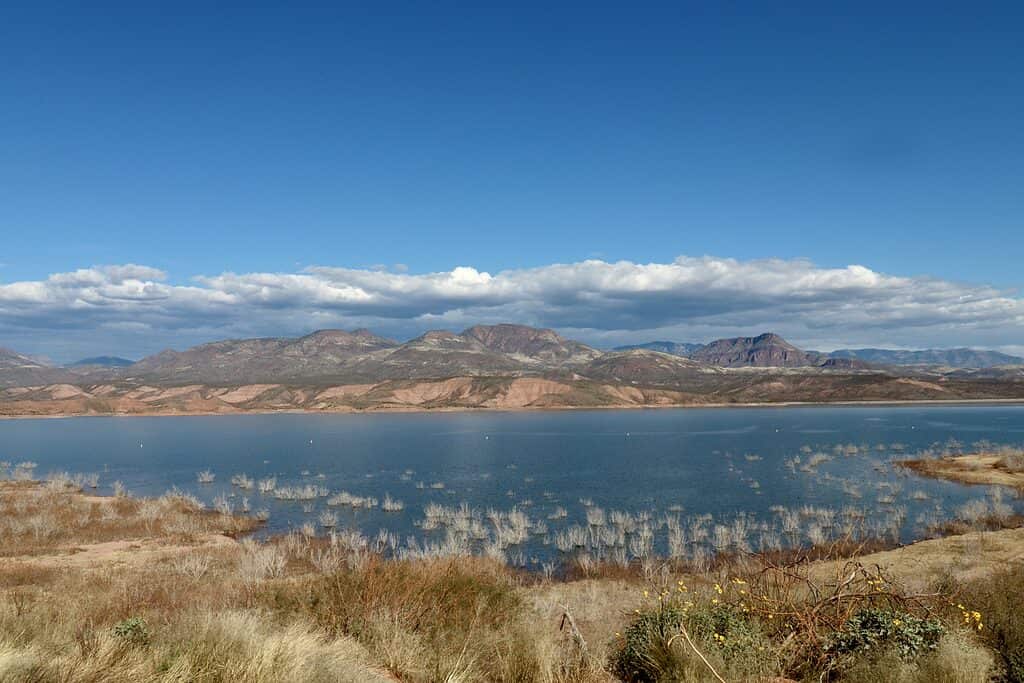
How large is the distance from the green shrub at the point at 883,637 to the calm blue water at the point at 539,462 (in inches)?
808

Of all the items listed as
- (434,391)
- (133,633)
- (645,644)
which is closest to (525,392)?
(434,391)

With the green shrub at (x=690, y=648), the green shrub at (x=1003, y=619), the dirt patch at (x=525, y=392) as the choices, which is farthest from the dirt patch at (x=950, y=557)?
the dirt patch at (x=525, y=392)

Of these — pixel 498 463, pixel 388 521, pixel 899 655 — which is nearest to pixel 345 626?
pixel 899 655

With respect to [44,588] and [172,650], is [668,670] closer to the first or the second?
[172,650]

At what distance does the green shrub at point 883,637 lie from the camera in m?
7.52

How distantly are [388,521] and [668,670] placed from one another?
1119 inches

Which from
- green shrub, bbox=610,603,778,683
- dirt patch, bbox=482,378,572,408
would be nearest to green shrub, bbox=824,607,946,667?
green shrub, bbox=610,603,778,683

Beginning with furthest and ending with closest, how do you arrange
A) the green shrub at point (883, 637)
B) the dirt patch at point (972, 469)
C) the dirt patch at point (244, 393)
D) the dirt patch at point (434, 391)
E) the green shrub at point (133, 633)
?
the dirt patch at point (244, 393) → the dirt patch at point (434, 391) → the dirt patch at point (972, 469) → the green shrub at point (133, 633) → the green shrub at point (883, 637)

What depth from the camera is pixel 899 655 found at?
23.8 ft

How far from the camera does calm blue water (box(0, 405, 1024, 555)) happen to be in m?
38.5

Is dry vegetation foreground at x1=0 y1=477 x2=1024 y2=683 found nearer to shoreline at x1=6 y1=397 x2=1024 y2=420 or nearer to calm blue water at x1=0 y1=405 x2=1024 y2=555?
calm blue water at x1=0 y1=405 x2=1024 y2=555

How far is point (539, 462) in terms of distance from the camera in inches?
2325

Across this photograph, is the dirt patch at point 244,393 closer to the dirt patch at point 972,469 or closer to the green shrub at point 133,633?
the dirt patch at point 972,469

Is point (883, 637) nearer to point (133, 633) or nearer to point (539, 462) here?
point (133, 633)
